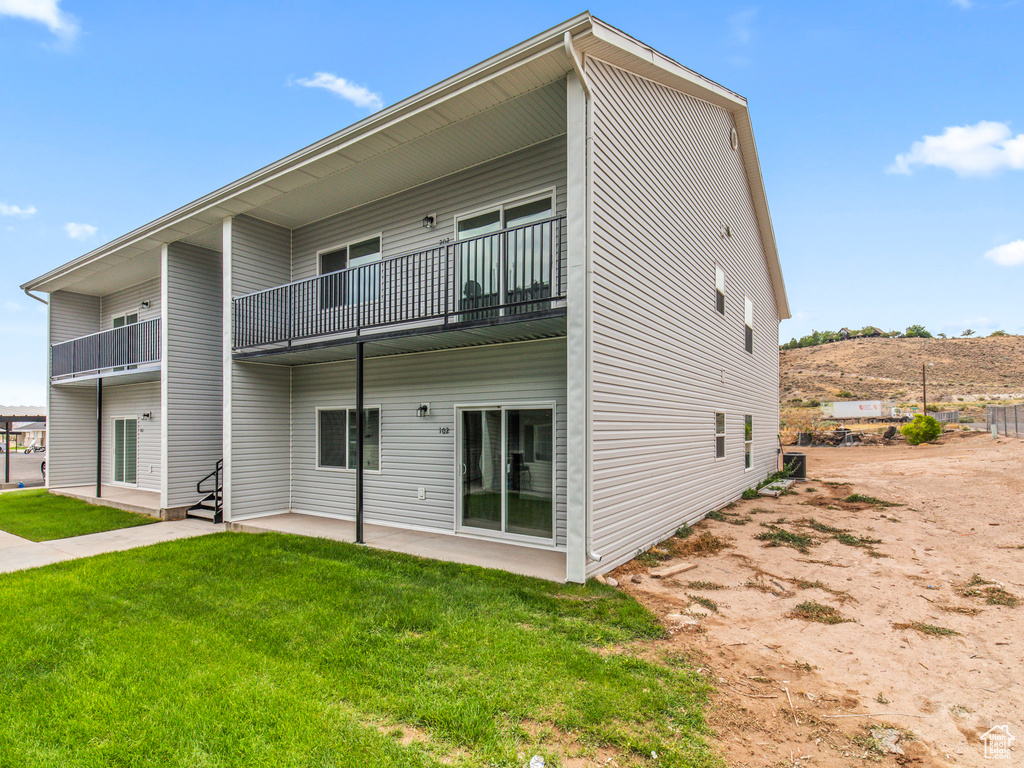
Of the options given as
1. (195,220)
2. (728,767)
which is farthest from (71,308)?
(728,767)

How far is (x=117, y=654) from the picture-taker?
3.85 meters

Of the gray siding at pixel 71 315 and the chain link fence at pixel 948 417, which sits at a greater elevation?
the gray siding at pixel 71 315

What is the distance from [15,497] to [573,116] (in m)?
17.5

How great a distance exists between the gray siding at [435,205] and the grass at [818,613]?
5.61 metres

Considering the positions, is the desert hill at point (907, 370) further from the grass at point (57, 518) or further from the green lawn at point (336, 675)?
the grass at point (57, 518)

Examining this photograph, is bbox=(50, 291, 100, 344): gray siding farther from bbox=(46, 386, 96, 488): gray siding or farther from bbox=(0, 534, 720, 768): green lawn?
bbox=(0, 534, 720, 768): green lawn

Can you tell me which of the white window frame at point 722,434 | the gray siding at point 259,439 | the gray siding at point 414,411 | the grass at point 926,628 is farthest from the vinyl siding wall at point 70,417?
the grass at point 926,628

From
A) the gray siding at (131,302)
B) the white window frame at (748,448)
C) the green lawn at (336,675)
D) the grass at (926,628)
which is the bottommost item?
the grass at (926,628)

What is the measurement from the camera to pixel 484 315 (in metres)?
7.16

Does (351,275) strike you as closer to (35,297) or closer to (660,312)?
(660,312)

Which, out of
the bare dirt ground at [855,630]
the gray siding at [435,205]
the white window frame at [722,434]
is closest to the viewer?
the bare dirt ground at [855,630]

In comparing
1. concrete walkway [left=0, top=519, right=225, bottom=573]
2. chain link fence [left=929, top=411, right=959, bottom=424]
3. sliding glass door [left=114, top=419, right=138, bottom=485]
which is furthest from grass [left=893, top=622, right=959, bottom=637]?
chain link fence [left=929, top=411, right=959, bottom=424]

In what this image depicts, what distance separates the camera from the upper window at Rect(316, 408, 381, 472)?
8973mm

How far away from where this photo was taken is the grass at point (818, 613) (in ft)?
15.4
